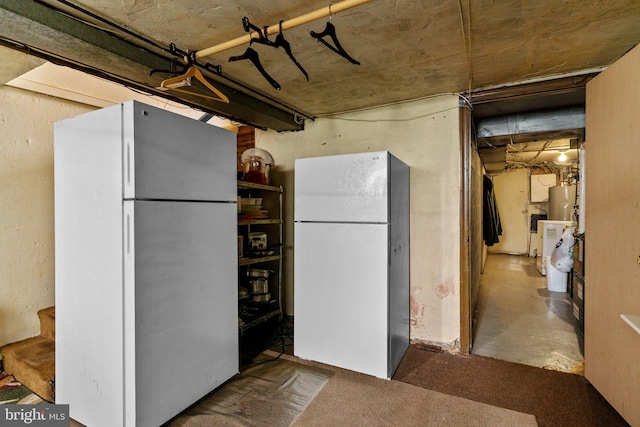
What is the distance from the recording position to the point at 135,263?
1.59 metres

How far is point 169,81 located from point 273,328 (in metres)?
2.51

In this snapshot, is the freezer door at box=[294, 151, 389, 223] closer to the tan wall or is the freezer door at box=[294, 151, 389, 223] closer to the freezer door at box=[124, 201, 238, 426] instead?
the freezer door at box=[124, 201, 238, 426]

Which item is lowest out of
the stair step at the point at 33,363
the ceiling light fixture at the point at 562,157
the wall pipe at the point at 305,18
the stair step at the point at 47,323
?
the stair step at the point at 33,363

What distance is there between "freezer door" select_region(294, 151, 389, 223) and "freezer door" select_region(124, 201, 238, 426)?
0.64m

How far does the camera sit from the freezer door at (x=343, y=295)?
7.48 feet

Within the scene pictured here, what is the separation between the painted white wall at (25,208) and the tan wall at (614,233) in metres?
4.06

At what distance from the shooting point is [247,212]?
2.99 meters

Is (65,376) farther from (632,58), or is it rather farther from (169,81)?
(632,58)

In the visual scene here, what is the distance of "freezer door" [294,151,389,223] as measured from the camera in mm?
2258

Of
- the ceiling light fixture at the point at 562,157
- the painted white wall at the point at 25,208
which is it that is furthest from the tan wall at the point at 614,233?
the ceiling light fixture at the point at 562,157

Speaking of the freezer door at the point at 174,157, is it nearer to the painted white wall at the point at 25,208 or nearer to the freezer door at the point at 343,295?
the freezer door at the point at 343,295

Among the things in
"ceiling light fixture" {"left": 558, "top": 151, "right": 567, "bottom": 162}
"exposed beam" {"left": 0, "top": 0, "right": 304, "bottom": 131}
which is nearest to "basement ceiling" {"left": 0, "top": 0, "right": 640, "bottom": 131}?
"exposed beam" {"left": 0, "top": 0, "right": 304, "bottom": 131}

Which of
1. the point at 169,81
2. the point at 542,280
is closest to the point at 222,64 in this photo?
the point at 169,81

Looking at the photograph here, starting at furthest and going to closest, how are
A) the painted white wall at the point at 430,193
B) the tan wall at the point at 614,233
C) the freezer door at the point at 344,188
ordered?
the painted white wall at the point at 430,193 → the freezer door at the point at 344,188 → the tan wall at the point at 614,233
